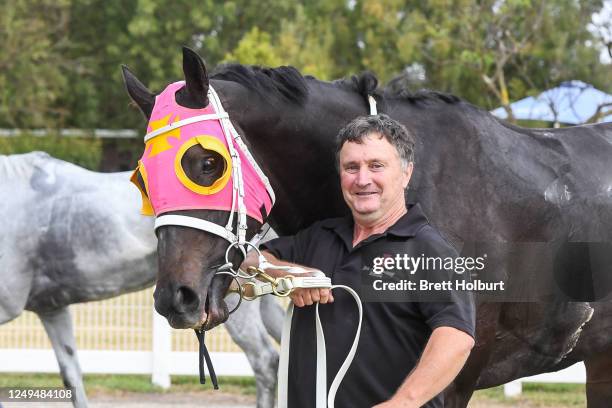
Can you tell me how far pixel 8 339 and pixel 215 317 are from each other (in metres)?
6.39

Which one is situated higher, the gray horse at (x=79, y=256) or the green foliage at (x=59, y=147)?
the green foliage at (x=59, y=147)

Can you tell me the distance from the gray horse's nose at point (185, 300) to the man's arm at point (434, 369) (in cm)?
64

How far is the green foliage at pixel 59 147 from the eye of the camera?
2520cm

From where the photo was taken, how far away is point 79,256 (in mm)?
6199

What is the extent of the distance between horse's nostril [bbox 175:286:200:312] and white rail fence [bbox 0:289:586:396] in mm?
5505

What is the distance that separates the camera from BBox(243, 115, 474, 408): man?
99.0 inches

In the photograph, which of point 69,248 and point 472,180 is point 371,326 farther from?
point 69,248

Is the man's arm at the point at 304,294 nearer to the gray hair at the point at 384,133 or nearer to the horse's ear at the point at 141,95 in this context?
the gray hair at the point at 384,133

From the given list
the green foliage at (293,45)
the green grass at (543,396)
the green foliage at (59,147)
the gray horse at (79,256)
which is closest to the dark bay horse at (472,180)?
the gray horse at (79,256)

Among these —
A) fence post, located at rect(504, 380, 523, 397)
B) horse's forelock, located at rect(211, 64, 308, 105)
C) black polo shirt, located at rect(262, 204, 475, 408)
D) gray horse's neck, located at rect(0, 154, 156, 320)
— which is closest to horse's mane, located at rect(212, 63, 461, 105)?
horse's forelock, located at rect(211, 64, 308, 105)

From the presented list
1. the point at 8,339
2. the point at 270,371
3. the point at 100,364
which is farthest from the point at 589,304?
the point at 8,339

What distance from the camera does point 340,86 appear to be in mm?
3410

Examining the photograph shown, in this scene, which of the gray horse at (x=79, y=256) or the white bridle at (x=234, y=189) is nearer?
the white bridle at (x=234, y=189)

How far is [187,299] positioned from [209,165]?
43 centimetres
